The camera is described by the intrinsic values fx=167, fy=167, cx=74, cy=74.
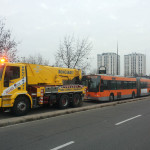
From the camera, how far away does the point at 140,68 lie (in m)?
82.1

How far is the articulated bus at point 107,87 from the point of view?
16.2m

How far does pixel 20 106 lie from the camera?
917 centimetres

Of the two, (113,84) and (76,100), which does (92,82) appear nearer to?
(113,84)

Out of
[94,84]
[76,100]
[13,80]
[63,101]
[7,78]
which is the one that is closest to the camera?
[7,78]

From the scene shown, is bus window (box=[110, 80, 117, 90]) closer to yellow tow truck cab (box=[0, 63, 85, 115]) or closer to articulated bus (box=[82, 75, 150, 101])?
articulated bus (box=[82, 75, 150, 101])

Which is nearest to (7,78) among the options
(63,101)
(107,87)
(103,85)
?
(63,101)

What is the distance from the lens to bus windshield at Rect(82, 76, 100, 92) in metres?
16.2

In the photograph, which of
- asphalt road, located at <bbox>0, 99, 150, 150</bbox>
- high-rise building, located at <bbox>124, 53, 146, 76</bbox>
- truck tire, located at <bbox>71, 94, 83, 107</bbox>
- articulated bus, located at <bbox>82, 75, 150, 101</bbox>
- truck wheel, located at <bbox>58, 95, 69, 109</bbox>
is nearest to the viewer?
asphalt road, located at <bbox>0, 99, 150, 150</bbox>

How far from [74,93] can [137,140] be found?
8007 millimetres

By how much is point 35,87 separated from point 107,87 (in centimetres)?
879

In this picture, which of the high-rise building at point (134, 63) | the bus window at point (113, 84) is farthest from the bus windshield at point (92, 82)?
the high-rise building at point (134, 63)

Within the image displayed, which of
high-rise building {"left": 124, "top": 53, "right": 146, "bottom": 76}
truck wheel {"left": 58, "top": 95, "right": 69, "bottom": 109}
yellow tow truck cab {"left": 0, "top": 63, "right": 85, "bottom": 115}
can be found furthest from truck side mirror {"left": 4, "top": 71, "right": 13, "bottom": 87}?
high-rise building {"left": 124, "top": 53, "right": 146, "bottom": 76}

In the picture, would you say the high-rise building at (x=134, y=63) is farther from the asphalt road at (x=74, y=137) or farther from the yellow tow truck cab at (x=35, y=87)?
the asphalt road at (x=74, y=137)

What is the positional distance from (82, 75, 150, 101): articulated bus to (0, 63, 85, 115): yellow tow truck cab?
2.81 m
